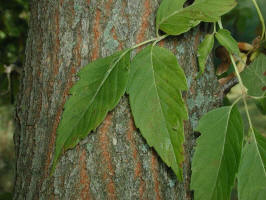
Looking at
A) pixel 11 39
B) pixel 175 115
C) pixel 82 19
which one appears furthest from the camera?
pixel 11 39

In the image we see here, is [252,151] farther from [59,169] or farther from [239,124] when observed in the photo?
[59,169]

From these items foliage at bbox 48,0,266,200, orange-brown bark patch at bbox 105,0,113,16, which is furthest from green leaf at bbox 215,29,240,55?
orange-brown bark patch at bbox 105,0,113,16

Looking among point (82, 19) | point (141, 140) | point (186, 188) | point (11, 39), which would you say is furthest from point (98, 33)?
point (11, 39)

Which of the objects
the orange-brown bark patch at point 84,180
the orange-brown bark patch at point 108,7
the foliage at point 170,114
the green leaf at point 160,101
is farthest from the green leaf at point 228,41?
the orange-brown bark patch at point 84,180

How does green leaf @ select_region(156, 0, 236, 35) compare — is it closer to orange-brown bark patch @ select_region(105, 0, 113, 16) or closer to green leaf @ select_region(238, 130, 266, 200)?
orange-brown bark patch @ select_region(105, 0, 113, 16)

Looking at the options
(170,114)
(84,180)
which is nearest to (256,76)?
(170,114)

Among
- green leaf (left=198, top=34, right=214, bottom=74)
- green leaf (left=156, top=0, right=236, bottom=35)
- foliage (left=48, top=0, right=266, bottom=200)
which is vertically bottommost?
foliage (left=48, top=0, right=266, bottom=200)

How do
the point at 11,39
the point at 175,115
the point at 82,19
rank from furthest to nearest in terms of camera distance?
the point at 11,39 → the point at 82,19 → the point at 175,115
